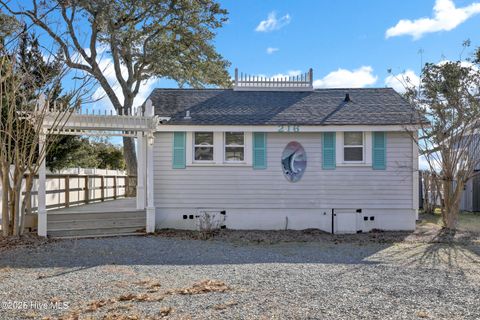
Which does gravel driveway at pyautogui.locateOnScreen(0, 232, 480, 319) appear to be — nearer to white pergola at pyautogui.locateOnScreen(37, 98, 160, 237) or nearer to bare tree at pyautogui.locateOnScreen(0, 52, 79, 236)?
white pergola at pyautogui.locateOnScreen(37, 98, 160, 237)

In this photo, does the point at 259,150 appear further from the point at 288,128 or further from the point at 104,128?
the point at 104,128

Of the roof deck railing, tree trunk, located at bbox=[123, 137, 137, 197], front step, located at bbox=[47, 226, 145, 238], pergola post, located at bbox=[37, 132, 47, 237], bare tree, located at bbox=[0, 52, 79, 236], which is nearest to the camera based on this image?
bare tree, located at bbox=[0, 52, 79, 236]

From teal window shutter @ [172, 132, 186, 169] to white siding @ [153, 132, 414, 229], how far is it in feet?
0.43

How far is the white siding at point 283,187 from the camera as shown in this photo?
11.7 m

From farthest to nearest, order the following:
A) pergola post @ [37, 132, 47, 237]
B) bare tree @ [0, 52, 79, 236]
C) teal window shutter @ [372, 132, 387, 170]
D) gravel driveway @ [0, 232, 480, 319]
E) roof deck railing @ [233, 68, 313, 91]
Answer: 1. roof deck railing @ [233, 68, 313, 91]
2. teal window shutter @ [372, 132, 387, 170]
3. pergola post @ [37, 132, 47, 237]
4. bare tree @ [0, 52, 79, 236]
5. gravel driveway @ [0, 232, 480, 319]

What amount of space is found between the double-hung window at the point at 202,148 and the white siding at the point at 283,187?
0.34 metres

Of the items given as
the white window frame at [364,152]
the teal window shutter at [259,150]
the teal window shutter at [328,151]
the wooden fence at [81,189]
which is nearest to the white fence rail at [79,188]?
the wooden fence at [81,189]

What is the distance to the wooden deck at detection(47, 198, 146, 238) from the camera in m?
10.5

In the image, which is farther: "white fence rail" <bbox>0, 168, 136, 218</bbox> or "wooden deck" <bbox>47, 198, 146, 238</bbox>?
"white fence rail" <bbox>0, 168, 136, 218</bbox>

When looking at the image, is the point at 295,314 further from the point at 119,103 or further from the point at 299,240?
the point at 119,103

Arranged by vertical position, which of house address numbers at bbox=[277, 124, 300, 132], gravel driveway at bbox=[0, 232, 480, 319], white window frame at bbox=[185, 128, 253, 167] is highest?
house address numbers at bbox=[277, 124, 300, 132]

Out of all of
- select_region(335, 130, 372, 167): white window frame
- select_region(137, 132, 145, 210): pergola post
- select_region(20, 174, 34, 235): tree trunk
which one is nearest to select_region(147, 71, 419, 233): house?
select_region(335, 130, 372, 167): white window frame

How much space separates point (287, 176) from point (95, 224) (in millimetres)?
5419

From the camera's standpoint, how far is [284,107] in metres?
12.8
